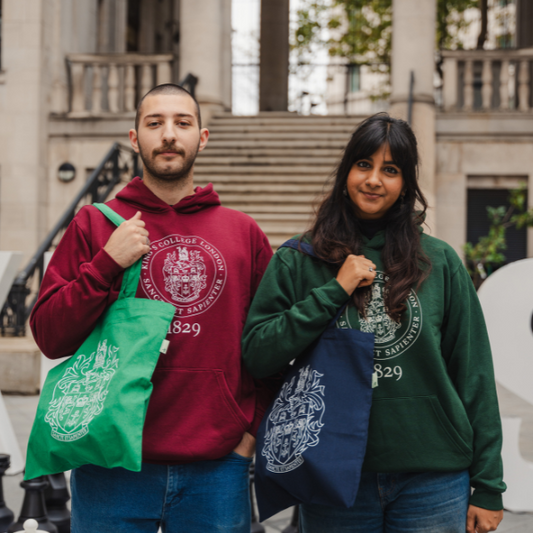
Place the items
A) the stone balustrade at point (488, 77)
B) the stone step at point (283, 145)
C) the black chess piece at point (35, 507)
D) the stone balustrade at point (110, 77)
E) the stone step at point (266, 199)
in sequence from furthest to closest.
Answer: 1. the stone balustrade at point (110, 77)
2. the stone balustrade at point (488, 77)
3. the stone step at point (283, 145)
4. the stone step at point (266, 199)
5. the black chess piece at point (35, 507)

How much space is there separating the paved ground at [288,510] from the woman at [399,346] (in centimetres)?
212

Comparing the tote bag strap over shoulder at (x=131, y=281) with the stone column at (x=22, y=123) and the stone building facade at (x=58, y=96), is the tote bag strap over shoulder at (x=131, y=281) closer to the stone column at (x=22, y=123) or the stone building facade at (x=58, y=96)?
the stone building facade at (x=58, y=96)

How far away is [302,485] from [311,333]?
46cm

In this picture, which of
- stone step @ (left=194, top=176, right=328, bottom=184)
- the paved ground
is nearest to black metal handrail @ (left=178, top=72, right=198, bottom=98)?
stone step @ (left=194, top=176, right=328, bottom=184)

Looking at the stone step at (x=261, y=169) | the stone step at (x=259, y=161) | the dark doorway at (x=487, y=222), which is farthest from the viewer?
the dark doorway at (x=487, y=222)

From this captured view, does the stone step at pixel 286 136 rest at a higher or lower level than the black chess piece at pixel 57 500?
higher

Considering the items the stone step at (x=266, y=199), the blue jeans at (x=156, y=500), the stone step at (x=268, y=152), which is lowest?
the blue jeans at (x=156, y=500)

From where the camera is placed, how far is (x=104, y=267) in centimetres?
201

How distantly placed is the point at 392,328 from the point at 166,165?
0.94 metres

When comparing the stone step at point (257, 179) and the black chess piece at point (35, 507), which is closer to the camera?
the black chess piece at point (35, 507)

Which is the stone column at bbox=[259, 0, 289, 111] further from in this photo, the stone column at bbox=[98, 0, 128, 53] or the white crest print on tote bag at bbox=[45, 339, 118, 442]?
the white crest print on tote bag at bbox=[45, 339, 118, 442]

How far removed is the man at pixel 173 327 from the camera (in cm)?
204

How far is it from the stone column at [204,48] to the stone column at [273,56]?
2590mm

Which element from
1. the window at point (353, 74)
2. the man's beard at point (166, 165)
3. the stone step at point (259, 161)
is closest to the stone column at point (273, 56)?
the stone step at point (259, 161)
